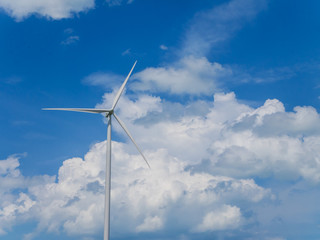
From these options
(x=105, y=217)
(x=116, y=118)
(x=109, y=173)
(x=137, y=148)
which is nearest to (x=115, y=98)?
(x=116, y=118)

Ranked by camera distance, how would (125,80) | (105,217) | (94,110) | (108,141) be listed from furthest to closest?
(125,80) → (94,110) → (108,141) → (105,217)

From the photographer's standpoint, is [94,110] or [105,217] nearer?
[105,217]

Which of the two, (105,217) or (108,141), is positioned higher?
(108,141)

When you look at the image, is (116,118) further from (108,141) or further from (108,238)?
(108,238)

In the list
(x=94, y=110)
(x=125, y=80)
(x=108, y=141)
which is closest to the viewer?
(x=108, y=141)

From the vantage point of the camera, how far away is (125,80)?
9519 cm

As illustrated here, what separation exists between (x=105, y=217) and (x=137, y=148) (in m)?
16.5

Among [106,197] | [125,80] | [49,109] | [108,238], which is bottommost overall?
[108,238]

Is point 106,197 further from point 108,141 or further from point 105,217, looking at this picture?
point 108,141

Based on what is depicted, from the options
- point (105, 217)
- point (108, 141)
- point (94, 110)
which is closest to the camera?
point (105, 217)

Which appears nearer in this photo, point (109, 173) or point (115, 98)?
point (109, 173)

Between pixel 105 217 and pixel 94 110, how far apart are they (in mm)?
23053

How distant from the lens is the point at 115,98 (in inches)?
3607

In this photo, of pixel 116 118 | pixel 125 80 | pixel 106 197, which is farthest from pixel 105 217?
pixel 125 80
